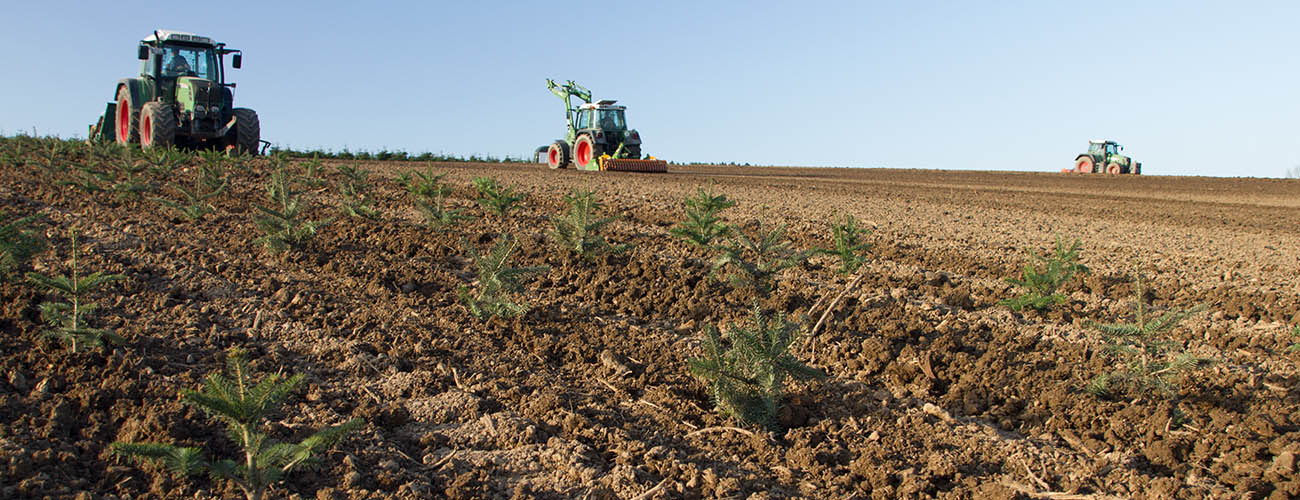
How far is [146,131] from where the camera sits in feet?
48.5

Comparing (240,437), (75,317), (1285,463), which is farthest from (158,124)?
(1285,463)

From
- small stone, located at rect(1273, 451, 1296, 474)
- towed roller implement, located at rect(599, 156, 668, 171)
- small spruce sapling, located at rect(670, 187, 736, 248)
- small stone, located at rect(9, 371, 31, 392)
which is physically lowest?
small stone, located at rect(1273, 451, 1296, 474)

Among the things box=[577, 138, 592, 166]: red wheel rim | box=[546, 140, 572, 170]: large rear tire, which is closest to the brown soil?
box=[577, 138, 592, 166]: red wheel rim

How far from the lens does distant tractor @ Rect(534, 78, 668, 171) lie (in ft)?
66.9

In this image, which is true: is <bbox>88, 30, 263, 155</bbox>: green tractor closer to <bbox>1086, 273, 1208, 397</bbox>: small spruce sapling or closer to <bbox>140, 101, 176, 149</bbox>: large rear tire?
<bbox>140, 101, 176, 149</bbox>: large rear tire

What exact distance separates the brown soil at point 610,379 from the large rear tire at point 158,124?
8.29 m

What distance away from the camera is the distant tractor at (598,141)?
803 inches

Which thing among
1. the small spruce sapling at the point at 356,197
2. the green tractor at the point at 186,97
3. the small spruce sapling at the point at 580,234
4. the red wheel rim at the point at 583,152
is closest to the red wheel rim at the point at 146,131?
the green tractor at the point at 186,97

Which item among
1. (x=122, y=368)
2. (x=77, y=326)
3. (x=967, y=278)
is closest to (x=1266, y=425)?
(x=967, y=278)

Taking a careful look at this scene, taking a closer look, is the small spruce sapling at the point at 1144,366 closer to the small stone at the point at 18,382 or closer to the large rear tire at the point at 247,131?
the small stone at the point at 18,382

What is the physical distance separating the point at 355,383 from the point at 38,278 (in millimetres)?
1468

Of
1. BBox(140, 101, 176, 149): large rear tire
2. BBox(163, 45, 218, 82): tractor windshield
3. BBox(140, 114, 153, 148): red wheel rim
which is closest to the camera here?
BBox(140, 101, 176, 149): large rear tire

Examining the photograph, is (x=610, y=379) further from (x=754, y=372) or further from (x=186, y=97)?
(x=186, y=97)

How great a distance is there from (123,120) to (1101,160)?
33.8 metres
